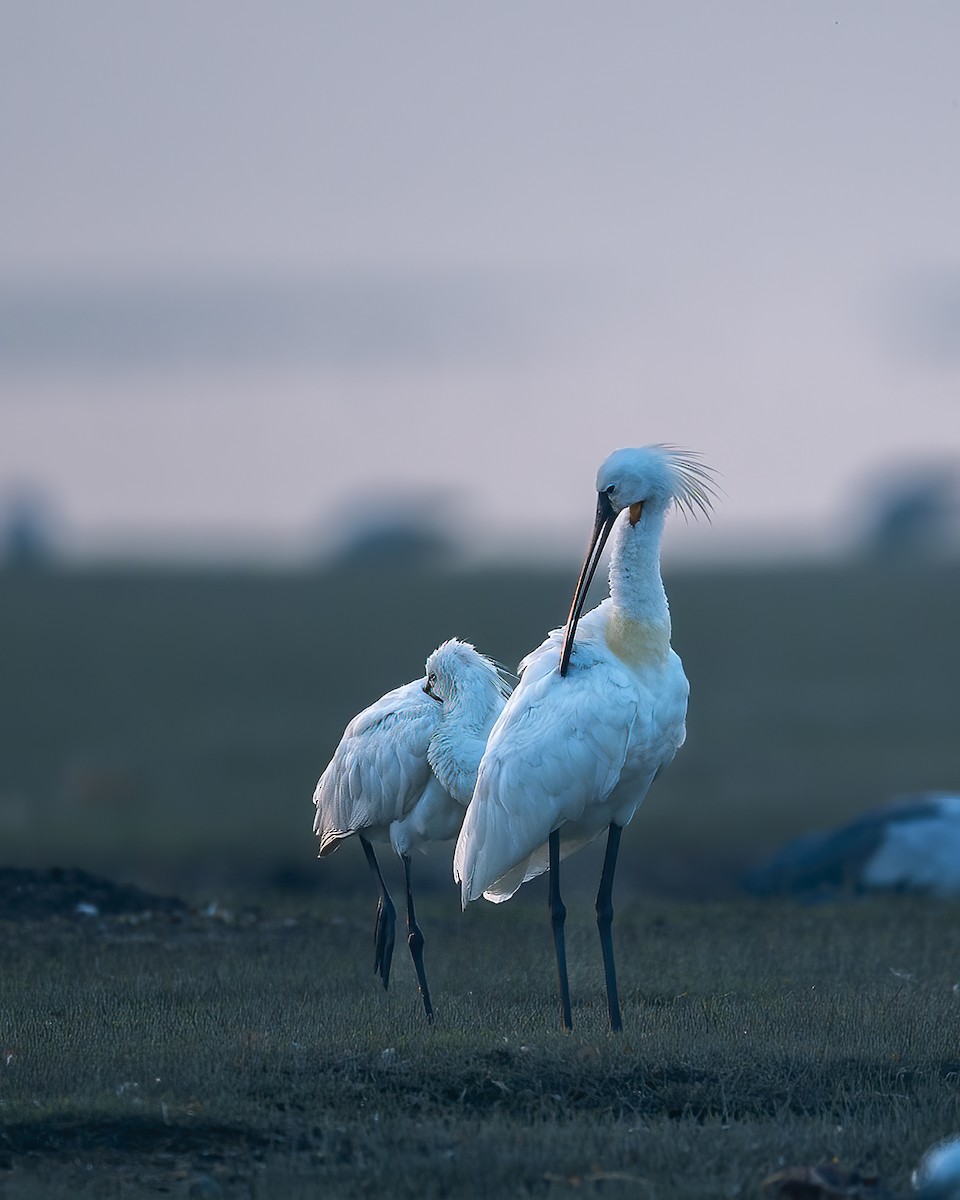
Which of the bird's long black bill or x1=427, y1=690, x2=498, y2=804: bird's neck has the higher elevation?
the bird's long black bill

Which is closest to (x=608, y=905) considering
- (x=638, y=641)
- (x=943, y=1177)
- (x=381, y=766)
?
(x=638, y=641)

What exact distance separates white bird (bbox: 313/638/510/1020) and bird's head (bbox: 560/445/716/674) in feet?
4.10

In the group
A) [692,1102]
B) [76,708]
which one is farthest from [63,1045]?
[76,708]

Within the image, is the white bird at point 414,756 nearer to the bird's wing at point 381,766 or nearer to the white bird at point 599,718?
the bird's wing at point 381,766

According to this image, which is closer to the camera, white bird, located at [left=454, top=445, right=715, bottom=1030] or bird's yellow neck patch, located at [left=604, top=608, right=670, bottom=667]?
white bird, located at [left=454, top=445, right=715, bottom=1030]

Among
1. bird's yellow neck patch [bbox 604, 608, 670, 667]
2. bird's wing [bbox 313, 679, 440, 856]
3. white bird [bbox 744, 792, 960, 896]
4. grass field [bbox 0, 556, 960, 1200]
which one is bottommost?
grass field [bbox 0, 556, 960, 1200]

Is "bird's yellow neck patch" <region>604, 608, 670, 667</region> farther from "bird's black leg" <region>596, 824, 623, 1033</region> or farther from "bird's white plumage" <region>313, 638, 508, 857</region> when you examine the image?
"bird's white plumage" <region>313, 638, 508, 857</region>

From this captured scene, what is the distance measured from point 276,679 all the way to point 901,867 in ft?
88.9

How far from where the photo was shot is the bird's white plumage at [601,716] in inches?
365

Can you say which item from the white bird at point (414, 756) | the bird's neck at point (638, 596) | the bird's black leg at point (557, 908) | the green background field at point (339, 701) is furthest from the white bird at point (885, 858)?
the bird's neck at point (638, 596)

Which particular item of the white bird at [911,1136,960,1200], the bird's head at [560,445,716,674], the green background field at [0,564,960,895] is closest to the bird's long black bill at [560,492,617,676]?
the bird's head at [560,445,716,674]

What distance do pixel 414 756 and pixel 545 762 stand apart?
1782 mm

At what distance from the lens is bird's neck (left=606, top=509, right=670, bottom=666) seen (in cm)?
964

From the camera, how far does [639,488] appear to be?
9.78 m
